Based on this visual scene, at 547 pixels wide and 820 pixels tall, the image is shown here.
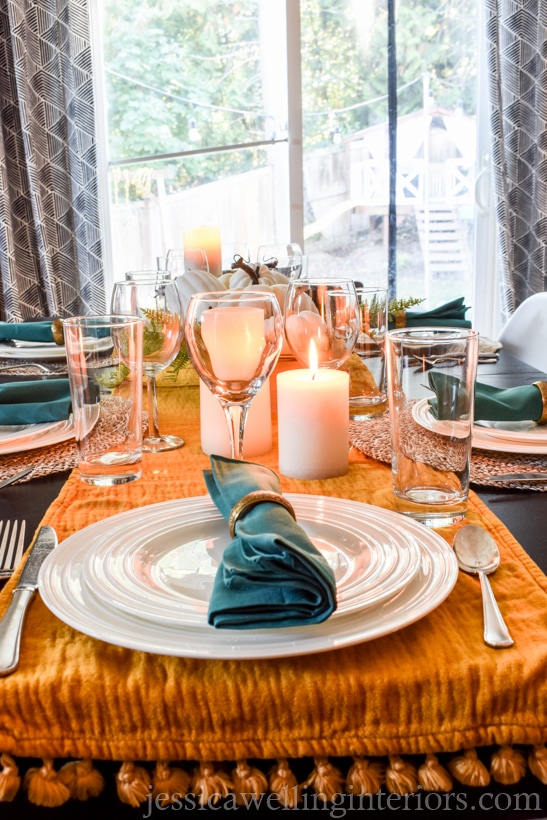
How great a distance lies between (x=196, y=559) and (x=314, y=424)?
0.28m

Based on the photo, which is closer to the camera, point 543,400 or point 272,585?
point 272,585

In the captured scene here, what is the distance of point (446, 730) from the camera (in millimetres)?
458

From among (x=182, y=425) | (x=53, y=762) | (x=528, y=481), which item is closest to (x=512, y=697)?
(x=53, y=762)

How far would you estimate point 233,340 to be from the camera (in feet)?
2.42

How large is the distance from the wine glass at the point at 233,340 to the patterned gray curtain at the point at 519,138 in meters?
2.84

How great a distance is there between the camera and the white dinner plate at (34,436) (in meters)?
0.96

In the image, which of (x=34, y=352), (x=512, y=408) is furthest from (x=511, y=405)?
(x=34, y=352)

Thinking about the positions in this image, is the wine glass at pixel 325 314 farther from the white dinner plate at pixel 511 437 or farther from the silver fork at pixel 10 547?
the silver fork at pixel 10 547

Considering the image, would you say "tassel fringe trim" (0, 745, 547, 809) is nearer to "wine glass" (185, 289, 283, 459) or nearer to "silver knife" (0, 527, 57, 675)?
"silver knife" (0, 527, 57, 675)

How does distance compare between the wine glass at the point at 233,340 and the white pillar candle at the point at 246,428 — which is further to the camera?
the white pillar candle at the point at 246,428

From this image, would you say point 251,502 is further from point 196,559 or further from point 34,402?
point 34,402

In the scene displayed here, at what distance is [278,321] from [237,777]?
42 cm

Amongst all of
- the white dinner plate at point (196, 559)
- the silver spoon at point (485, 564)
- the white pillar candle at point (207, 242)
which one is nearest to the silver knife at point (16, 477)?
the white dinner plate at point (196, 559)

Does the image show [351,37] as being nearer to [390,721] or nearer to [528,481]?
[528,481]
